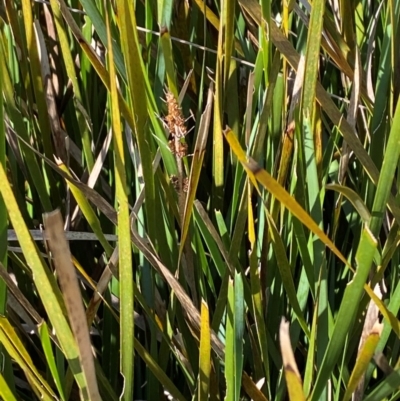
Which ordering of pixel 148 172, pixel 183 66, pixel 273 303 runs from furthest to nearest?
pixel 183 66 → pixel 273 303 → pixel 148 172

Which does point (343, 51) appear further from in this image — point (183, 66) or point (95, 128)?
point (95, 128)

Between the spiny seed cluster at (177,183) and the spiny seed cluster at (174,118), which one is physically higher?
the spiny seed cluster at (174,118)

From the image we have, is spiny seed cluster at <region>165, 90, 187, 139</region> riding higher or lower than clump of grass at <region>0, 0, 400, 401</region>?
higher

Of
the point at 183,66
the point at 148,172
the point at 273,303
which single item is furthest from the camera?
the point at 183,66

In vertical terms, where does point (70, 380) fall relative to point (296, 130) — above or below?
below

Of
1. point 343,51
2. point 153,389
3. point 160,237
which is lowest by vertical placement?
point 153,389

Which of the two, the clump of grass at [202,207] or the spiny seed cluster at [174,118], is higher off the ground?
the spiny seed cluster at [174,118]

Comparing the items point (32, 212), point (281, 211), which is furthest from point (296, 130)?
point (32, 212)

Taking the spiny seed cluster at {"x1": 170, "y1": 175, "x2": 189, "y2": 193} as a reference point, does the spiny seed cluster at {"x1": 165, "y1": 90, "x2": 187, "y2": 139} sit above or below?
above

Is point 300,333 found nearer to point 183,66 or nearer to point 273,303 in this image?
point 273,303

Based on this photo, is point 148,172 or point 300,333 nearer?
point 148,172
